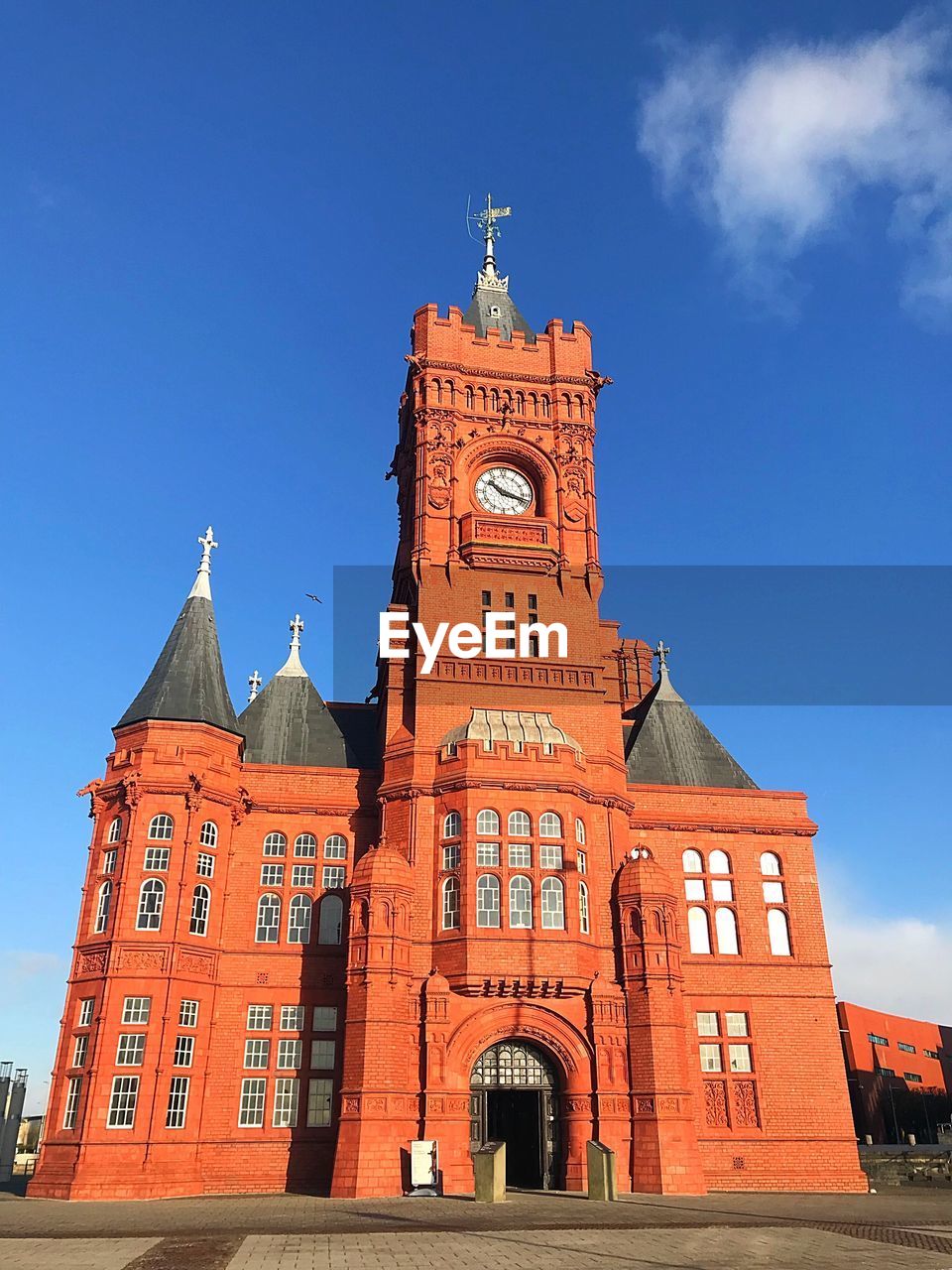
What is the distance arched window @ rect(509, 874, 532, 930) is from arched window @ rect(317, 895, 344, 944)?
7.58m

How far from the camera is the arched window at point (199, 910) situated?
119ft

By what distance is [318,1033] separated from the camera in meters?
37.0

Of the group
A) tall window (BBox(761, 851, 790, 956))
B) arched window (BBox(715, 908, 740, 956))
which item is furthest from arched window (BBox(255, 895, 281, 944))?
tall window (BBox(761, 851, 790, 956))

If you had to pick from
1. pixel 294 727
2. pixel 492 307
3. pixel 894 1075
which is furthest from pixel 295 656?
pixel 894 1075

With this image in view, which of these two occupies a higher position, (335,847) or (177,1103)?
(335,847)

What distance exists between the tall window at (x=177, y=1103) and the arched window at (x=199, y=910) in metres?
4.93

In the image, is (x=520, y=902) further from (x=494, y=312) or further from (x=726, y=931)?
(x=494, y=312)

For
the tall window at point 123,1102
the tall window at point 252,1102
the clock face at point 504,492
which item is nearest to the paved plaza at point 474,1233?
the tall window at point 123,1102

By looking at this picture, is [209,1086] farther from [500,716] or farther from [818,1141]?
[818,1141]

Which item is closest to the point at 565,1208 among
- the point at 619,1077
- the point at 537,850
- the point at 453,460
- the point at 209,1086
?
the point at 619,1077

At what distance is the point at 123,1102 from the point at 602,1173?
51.1ft

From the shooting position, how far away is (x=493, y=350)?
1893 inches

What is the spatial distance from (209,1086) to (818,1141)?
22389 mm

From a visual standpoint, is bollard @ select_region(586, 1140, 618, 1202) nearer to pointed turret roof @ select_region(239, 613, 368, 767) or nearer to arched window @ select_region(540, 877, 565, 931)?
arched window @ select_region(540, 877, 565, 931)
